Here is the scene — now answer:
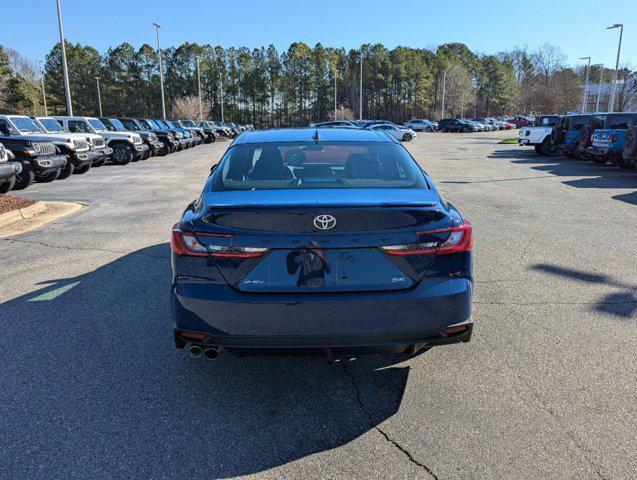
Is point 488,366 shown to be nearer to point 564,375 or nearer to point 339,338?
point 564,375

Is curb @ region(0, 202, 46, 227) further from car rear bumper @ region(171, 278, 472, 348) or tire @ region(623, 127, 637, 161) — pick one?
tire @ region(623, 127, 637, 161)

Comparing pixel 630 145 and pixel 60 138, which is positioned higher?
pixel 60 138

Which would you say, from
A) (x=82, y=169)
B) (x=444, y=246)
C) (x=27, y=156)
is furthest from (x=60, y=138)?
(x=444, y=246)

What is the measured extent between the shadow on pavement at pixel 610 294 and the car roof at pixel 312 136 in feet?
8.12

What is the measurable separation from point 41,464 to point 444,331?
7.22ft

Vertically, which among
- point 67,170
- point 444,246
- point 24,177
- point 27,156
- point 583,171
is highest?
point 444,246

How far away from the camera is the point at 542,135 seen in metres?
24.8

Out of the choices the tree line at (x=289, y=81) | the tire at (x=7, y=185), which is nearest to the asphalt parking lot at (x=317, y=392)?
the tire at (x=7, y=185)

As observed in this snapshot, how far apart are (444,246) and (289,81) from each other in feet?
356

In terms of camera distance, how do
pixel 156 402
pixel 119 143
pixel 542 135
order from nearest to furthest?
1. pixel 156 402
2. pixel 119 143
3. pixel 542 135

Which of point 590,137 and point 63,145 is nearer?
point 63,145

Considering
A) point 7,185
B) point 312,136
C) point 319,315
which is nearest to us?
point 319,315

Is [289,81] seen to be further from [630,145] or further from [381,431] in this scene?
[381,431]

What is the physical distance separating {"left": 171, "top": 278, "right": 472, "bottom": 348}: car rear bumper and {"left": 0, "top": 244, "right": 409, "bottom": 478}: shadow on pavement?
492 mm
